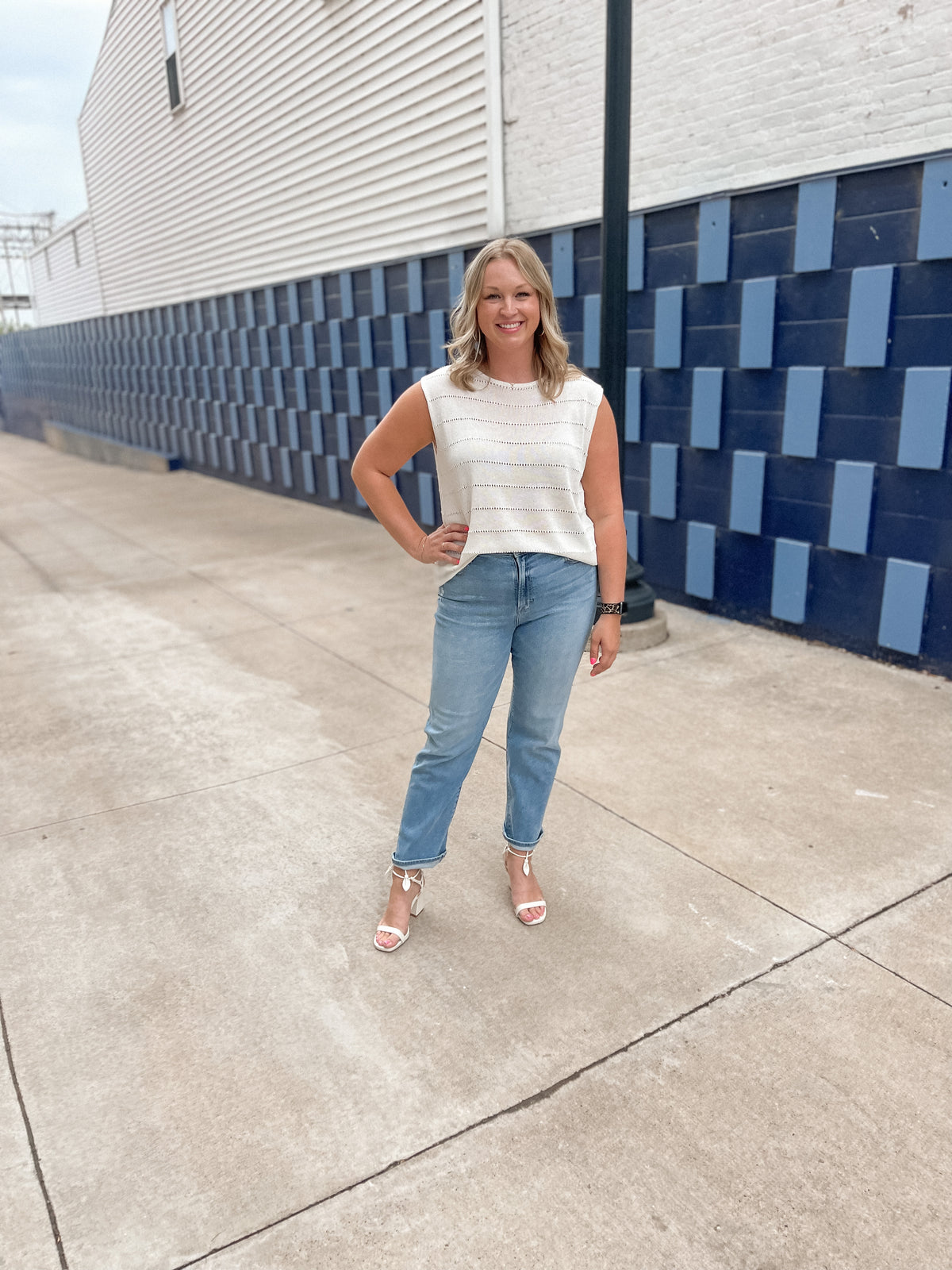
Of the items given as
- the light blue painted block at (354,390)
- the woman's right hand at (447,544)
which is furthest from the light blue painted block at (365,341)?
the woman's right hand at (447,544)

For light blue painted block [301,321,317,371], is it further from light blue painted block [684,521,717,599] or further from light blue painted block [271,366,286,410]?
light blue painted block [684,521,717,599]

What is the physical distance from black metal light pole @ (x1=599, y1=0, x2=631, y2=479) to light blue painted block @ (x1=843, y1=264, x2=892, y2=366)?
1090 mm

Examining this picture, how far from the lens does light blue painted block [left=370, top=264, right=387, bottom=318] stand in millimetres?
8609

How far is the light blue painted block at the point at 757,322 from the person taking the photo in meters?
5.02

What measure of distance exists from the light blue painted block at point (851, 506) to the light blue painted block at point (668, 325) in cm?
130

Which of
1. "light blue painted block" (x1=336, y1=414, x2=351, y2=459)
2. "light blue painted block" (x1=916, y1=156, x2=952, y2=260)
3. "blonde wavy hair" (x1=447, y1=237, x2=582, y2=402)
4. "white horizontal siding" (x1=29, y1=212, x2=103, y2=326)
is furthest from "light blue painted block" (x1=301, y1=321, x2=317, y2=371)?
"white horizontal siding" (x1=29, y1=212, x2=103, y2=326)

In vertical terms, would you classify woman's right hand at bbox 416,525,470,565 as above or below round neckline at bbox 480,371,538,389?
below

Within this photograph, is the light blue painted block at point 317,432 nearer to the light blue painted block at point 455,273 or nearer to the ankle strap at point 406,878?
the light blue painted block at point 455,273

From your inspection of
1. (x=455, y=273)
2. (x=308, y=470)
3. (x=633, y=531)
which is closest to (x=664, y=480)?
(x=633, y=531)

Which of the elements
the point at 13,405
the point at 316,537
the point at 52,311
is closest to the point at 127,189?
the point at 52,311

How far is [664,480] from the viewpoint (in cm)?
593

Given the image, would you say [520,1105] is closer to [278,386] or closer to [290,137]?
[278,386]

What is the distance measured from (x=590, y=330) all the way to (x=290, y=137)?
17.9ft

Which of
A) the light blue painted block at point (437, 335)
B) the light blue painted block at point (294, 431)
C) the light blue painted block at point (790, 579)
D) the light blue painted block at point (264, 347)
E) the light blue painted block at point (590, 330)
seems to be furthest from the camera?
the light blue painted block at point (264, 347)
